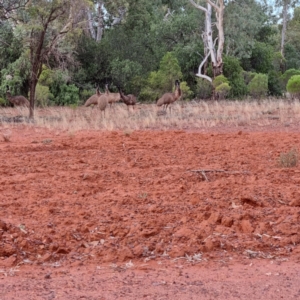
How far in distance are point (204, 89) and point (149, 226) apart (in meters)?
24.5

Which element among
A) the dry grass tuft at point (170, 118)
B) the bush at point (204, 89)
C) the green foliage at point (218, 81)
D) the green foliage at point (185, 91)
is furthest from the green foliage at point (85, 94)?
the green foliage at point (218, 81)

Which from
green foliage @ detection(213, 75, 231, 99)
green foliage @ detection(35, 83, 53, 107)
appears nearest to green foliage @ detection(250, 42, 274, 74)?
green foliage @ detection(213, 75, 231, 99)

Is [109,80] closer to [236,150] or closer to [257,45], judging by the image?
[257,45]

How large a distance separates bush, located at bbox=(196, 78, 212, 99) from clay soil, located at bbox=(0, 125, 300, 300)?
19551 mm

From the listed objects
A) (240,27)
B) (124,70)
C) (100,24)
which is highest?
(100,24)

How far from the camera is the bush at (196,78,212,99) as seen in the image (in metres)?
30.5

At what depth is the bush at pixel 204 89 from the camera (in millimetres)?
30516

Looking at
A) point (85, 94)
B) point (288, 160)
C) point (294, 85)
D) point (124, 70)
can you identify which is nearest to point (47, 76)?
point (85, 94)

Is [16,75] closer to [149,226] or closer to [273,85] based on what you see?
[273,85]

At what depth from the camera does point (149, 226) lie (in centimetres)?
659

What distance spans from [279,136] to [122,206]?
7171 mm

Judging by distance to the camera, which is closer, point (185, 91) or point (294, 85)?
point (294, 85)

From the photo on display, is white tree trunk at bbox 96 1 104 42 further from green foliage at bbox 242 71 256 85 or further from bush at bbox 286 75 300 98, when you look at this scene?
bush at bbox 286 75 300 98

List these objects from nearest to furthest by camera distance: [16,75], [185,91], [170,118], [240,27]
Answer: [170,118]
[16,75]
[185,91]
[240,27]
